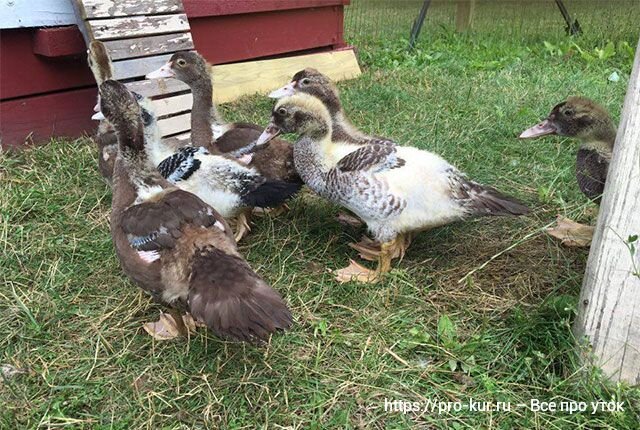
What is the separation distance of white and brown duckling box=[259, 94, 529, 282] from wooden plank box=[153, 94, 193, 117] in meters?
1.74

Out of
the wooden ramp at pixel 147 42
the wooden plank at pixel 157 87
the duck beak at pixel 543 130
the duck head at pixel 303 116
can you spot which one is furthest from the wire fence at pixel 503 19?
the duck head at pixel 303 116

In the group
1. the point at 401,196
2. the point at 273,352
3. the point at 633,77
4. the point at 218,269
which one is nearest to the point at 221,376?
the point at 273,352

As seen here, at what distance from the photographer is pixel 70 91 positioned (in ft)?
15.3

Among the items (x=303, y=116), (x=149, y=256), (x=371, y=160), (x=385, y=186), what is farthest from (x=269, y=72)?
(x=149, y=256)

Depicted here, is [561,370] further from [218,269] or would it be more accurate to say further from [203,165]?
[203,165]

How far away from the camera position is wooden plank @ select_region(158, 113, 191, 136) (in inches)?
177

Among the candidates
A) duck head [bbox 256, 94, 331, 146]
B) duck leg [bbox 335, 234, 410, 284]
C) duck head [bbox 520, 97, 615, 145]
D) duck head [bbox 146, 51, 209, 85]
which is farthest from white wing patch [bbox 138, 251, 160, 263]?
duck head [bbox 520, 97, 615, 145]

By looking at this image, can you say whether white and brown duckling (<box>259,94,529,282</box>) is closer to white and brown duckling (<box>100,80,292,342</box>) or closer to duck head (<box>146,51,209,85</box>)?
white and brown duckling (<box>100,80,292,342</box>)

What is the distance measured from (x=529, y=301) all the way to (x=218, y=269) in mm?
1565

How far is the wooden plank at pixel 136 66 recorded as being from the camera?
4.13 m

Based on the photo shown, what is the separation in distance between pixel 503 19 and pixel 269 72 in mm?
4746

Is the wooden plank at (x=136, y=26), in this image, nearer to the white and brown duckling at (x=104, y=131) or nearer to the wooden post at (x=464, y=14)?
the white and brown duckling at (x=104, y=131)

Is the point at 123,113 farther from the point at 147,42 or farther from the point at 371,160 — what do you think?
the point at 147,42

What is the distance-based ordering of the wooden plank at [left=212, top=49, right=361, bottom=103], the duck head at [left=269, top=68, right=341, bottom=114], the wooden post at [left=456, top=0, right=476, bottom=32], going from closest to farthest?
the duck head at [left=269, top=68, right=341, bottom=114], the wooden plank at [left=212, top=49, right=361, bottom=103], the wooden post at [left=456, top=0, right=476, bottom=32]
